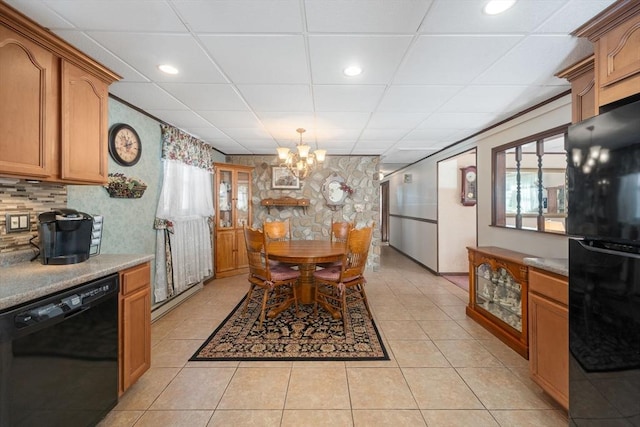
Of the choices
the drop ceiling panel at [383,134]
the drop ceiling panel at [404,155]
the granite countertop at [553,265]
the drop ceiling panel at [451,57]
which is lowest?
the granite countertop at [553,265]

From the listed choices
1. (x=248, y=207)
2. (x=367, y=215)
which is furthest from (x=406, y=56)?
(x=248, y=207)

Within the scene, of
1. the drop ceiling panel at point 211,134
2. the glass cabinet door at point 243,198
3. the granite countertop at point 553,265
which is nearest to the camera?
the granite countertop at point 553,265

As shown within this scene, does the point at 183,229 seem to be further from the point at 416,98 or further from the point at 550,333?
the point at 550,333

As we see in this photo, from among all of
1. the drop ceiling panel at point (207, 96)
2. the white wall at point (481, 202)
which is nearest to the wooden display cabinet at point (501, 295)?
the white wall at point (481, 202)

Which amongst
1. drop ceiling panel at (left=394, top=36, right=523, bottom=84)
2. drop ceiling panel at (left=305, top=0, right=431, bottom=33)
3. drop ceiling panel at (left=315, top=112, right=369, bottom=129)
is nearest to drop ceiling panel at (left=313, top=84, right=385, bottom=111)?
drop ceiling panel at (left=315, top=112, right=369, bottom=129)

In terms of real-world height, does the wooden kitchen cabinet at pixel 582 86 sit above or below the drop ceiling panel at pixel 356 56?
below

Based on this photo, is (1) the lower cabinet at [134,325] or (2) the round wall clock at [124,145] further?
(2) the round wall clock at [124,145]

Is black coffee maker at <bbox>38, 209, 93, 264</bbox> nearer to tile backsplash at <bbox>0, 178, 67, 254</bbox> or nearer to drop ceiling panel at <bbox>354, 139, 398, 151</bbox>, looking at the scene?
tile backsplash at <bbox>0, 178, 67, 254</bbox>

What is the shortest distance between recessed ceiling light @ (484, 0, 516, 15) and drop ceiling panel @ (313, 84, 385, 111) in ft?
3.05

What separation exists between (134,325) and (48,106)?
1.49 metres

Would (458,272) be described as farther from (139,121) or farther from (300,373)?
(139,121)

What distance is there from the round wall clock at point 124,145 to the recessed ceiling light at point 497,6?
308 centimetres

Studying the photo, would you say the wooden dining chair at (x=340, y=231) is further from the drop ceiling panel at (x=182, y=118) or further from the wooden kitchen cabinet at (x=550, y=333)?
the wooden kitchen cabinet at (x=550, y=333)

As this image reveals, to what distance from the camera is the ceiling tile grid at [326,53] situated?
139 centimetres
